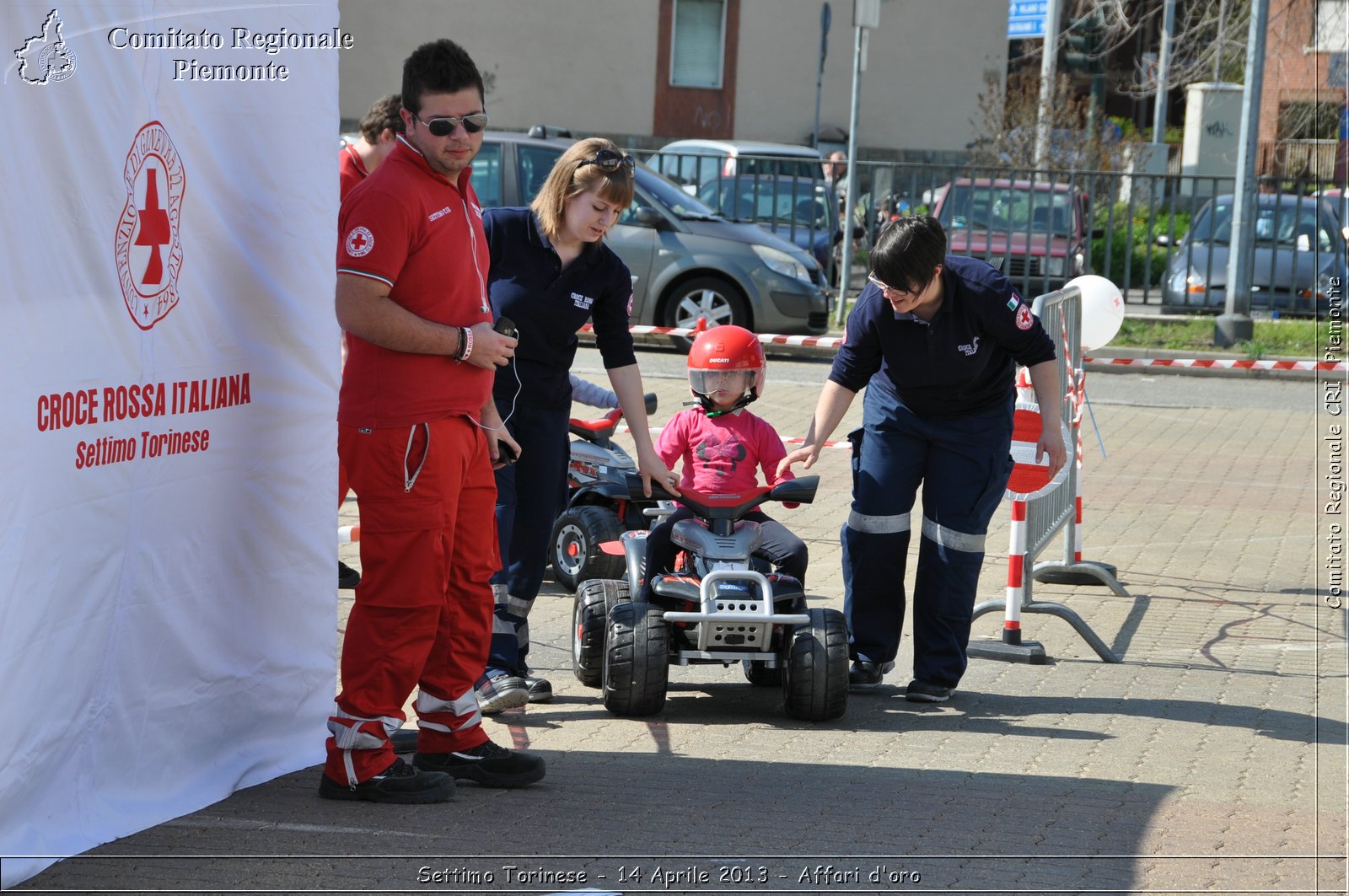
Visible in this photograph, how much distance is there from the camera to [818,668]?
5562mm

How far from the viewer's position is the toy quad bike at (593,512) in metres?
7.28

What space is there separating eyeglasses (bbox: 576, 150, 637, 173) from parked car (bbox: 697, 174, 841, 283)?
47.0ft

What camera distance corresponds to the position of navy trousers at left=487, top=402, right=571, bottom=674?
18.4 feet

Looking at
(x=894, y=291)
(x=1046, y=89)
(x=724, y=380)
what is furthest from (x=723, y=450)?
(x=1046, y=89)

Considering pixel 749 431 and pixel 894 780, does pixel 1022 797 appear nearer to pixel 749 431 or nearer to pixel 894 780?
pixel 894 780

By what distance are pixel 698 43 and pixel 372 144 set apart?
96.5 feet

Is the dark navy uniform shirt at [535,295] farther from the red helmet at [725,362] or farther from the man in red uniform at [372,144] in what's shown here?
the man in red uniform at [372,144]

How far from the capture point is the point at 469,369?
4590 mm

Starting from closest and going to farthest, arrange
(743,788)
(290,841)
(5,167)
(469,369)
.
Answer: (5,167) → (290,841) → (469,369) → (743,788)

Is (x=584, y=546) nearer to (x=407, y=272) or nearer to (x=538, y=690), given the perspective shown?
(x=538, y=690)

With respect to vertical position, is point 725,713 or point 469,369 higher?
point 469,369

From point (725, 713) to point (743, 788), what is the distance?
0.94 metres

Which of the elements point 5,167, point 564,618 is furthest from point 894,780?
point 5,167

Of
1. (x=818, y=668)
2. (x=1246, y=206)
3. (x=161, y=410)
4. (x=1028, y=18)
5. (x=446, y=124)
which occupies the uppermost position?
(x=1028, y=18)
